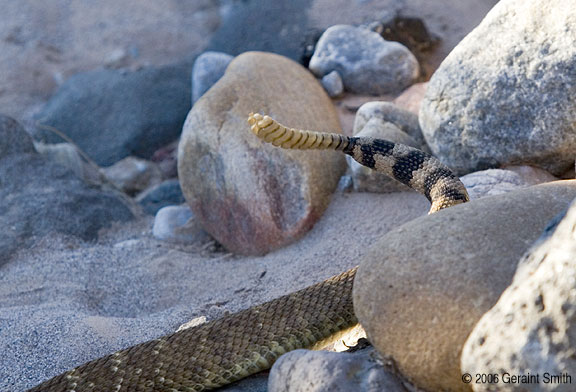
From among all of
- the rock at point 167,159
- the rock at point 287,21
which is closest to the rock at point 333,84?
the rock at point 287,21

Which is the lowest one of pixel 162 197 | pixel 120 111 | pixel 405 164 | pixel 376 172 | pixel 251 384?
pixel 162 197

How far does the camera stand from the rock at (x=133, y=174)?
228 inches

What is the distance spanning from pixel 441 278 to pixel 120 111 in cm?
515

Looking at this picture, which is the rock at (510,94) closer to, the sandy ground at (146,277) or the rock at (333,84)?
the sandy ground at (146,277)

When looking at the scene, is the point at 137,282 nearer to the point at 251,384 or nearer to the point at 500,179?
the point at 251,384

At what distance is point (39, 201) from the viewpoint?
4625 mm

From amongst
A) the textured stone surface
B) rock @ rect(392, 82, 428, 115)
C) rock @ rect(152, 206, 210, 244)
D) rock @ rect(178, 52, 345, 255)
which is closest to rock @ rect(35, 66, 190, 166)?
rock @ rect(152, 206, 210, 244)

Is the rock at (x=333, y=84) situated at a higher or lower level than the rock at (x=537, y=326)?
lower

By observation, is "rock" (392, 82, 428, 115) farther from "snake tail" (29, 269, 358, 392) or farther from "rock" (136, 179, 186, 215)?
"snake tail" (29, 269, 358, 392)

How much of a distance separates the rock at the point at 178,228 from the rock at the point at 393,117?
50.1 inches

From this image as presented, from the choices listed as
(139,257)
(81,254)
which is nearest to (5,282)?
(81,254)

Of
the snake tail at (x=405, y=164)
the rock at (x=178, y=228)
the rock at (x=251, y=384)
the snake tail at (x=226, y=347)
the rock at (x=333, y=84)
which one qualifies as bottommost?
the rock at (x=178, y=228)

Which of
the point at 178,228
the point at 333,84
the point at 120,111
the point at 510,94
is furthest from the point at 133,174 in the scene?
the point at 510,94

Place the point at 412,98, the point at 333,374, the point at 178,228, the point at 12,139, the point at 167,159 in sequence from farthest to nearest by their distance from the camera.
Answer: the point at 167,159 → the point at 12,139 → the point at 412,98 → the point at 178,228 → the point at 333,374
